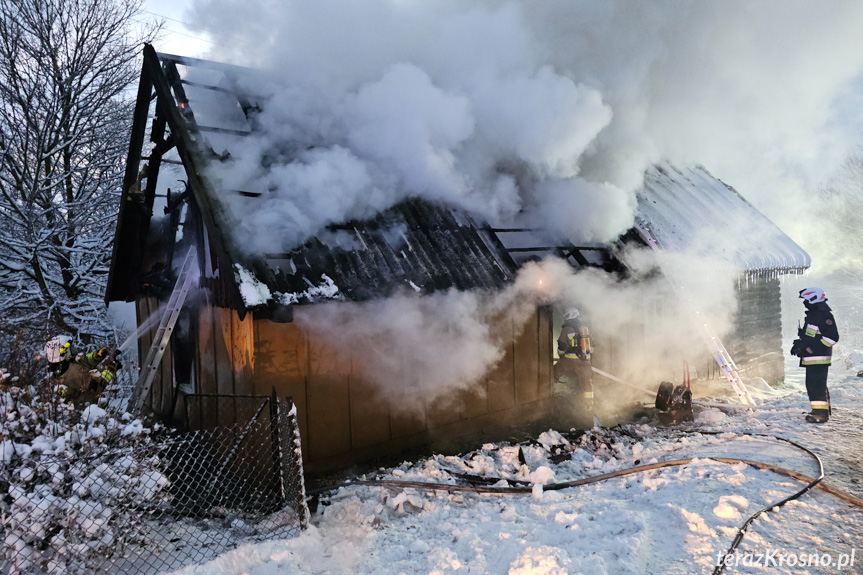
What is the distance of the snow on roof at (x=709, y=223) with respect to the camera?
10.7 m

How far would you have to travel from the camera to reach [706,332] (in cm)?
1102

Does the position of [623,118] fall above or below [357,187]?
above

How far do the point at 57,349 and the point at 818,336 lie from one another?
10753 mm

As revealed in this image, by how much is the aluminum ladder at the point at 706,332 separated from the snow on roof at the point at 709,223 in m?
0.39

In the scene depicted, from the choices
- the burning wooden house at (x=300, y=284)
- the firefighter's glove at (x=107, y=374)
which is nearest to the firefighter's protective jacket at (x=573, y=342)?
the burning wooden house at (x=300, y=284)

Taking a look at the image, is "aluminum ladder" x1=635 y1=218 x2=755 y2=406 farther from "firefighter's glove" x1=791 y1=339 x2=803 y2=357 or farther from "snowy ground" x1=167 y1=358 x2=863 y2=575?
"snowy ground" x1=167 y1=358 x2=863 y2=575

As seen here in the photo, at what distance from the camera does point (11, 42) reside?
34.2 ft

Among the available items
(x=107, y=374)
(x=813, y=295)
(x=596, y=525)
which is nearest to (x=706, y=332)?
(x=813, y=295)

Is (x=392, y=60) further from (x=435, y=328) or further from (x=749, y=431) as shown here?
(x=749, y=431)

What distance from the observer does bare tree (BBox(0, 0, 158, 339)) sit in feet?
34.4

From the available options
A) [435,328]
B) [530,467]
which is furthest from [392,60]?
[530,467]

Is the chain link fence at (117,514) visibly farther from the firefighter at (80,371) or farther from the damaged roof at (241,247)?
the firefighter at (80,371)

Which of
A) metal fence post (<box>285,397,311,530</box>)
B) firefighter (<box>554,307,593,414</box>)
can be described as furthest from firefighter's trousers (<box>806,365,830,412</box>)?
metal fence post (<box>285,397,311,530</box>)

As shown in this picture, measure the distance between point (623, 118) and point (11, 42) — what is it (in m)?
12.8
